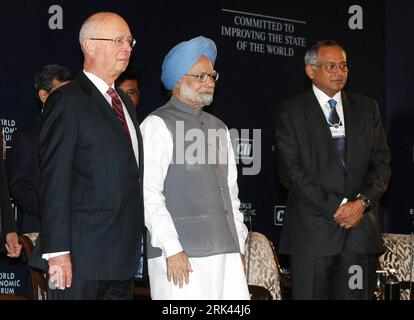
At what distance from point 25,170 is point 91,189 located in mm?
2016

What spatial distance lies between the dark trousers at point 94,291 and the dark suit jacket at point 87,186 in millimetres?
39

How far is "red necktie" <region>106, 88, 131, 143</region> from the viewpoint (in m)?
4.09

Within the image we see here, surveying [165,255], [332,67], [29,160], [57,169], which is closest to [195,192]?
[165,255]

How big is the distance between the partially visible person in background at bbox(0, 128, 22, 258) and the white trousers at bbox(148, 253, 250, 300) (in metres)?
0.96

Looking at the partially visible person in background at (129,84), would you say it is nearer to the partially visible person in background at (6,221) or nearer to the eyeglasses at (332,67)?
the eyeglasses at (332,67)

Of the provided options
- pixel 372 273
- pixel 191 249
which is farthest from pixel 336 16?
→ pixel 191 249

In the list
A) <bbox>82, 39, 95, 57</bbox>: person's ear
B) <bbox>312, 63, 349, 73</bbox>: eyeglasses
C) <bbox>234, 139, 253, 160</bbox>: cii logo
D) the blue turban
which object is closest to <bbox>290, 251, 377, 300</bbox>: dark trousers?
<bbox>312, 63, 349, 73</bbox>: eyeglasses

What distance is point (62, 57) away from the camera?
6.86 m

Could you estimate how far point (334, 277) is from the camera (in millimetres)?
5254

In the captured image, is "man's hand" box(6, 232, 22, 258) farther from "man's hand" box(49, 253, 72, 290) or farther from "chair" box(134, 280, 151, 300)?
"man's hand" box(49, 253, 72, 290)

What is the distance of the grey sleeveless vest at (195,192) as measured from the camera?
4359 mm

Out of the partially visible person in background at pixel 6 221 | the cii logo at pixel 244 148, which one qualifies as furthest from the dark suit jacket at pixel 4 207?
the cii logo at pixel 244 148

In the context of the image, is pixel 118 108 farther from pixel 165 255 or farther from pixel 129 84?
pixel 129 84
